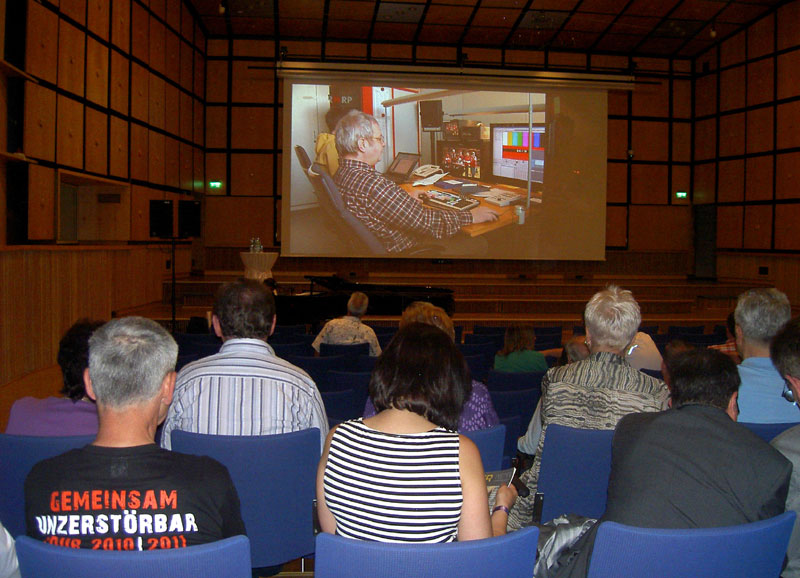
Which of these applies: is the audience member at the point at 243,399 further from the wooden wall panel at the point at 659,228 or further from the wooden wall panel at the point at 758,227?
A: the wooden wall panel at the point at 659,228

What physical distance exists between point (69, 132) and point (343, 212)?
5287mm

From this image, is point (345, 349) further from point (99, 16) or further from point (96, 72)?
point (99, 16)

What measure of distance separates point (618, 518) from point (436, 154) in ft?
36.9

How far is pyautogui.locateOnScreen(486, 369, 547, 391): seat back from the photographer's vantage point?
4.00 m

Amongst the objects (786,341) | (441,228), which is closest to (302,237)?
(441,228)

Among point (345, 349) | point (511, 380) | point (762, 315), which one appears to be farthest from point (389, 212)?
point (762, 315)

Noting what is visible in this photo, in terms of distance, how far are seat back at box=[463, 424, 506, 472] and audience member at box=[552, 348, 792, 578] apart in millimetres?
555

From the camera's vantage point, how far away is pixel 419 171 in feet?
40.7

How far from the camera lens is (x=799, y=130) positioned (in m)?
12.4

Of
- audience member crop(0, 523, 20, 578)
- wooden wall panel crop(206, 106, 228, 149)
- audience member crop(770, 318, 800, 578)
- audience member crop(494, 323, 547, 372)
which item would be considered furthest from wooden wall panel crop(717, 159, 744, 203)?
audience member crop(0, 523, 20, 578)

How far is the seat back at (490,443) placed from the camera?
226 cm

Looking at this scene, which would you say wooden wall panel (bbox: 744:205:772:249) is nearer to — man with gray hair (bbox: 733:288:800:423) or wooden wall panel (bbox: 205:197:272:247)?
wooden wall panel (bbox: 205:197:272:247)

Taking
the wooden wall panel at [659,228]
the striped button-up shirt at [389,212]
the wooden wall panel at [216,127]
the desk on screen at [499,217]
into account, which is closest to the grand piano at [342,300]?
the striped button-up shirt at [389,212]

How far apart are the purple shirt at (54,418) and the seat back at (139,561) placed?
990 mm
